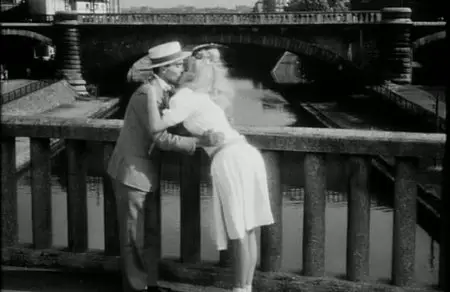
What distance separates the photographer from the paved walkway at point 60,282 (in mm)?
3570

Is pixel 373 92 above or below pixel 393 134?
below

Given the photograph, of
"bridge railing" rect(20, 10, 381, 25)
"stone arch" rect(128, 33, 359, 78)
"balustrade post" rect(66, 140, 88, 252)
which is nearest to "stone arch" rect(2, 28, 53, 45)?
"bridge railing" rect(20, 10, 381, 25)

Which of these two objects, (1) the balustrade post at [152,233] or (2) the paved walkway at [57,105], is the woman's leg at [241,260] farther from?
(2) the paved walkway at [57,105]

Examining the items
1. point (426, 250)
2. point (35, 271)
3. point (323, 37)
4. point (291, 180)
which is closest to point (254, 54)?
point (323, 37)

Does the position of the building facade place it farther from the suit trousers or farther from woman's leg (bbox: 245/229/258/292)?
woman's leg (bbox: 245/229/258/292)

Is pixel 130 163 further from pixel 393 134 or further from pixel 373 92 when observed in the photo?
pixel 373 92

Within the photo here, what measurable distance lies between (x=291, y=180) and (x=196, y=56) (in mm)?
12894

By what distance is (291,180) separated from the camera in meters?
15.8

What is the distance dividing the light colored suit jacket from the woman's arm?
0.05m

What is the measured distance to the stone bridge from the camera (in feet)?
101

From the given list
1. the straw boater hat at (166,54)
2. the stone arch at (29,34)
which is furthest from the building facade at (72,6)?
the straw boater hat at (166,54)

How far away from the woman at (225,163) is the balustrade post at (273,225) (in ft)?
0.89

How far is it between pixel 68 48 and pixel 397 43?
14.6m

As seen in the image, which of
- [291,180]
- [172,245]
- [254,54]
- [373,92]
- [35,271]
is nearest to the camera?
[35,271]
